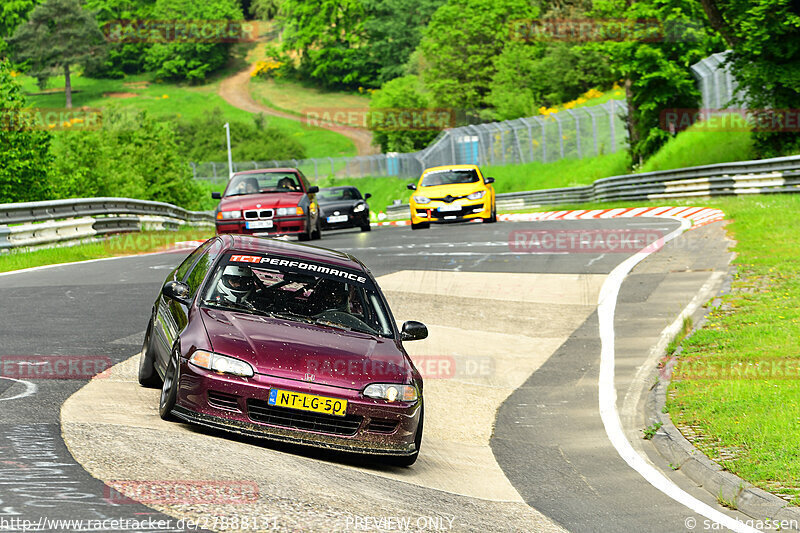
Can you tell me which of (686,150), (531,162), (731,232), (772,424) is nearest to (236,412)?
(772,424)

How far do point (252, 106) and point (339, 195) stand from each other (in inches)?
4403

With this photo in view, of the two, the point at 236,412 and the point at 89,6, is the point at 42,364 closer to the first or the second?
the point at 236,412

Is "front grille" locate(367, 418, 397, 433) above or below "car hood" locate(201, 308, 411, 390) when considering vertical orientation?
below

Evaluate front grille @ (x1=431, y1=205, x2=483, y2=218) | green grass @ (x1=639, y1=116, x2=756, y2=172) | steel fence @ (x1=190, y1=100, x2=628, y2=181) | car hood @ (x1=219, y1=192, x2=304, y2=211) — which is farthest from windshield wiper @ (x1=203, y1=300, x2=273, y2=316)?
steel fence @ (x1=190, y1=100, x2=628, y2=181)

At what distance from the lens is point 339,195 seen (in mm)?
34656

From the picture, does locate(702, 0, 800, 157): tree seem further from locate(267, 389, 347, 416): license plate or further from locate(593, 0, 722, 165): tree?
locate(267, 389, 347, 416): license plate

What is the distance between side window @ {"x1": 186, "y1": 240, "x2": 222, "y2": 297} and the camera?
856 centimetres

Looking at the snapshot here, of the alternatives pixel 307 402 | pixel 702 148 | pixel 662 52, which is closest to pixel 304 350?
pixel 307 402

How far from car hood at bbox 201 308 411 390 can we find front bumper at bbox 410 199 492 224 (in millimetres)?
21228

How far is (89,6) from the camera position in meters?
175

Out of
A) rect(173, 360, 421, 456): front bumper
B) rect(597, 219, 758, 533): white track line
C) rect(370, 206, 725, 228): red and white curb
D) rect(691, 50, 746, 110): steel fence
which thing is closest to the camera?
rect(597, 219, 758, 533): white track line

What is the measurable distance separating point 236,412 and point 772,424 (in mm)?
4368

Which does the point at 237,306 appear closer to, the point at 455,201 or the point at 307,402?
the point at 307,402

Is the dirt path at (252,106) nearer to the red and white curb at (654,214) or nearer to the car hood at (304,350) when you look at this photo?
the red and white curb at (654,214)
